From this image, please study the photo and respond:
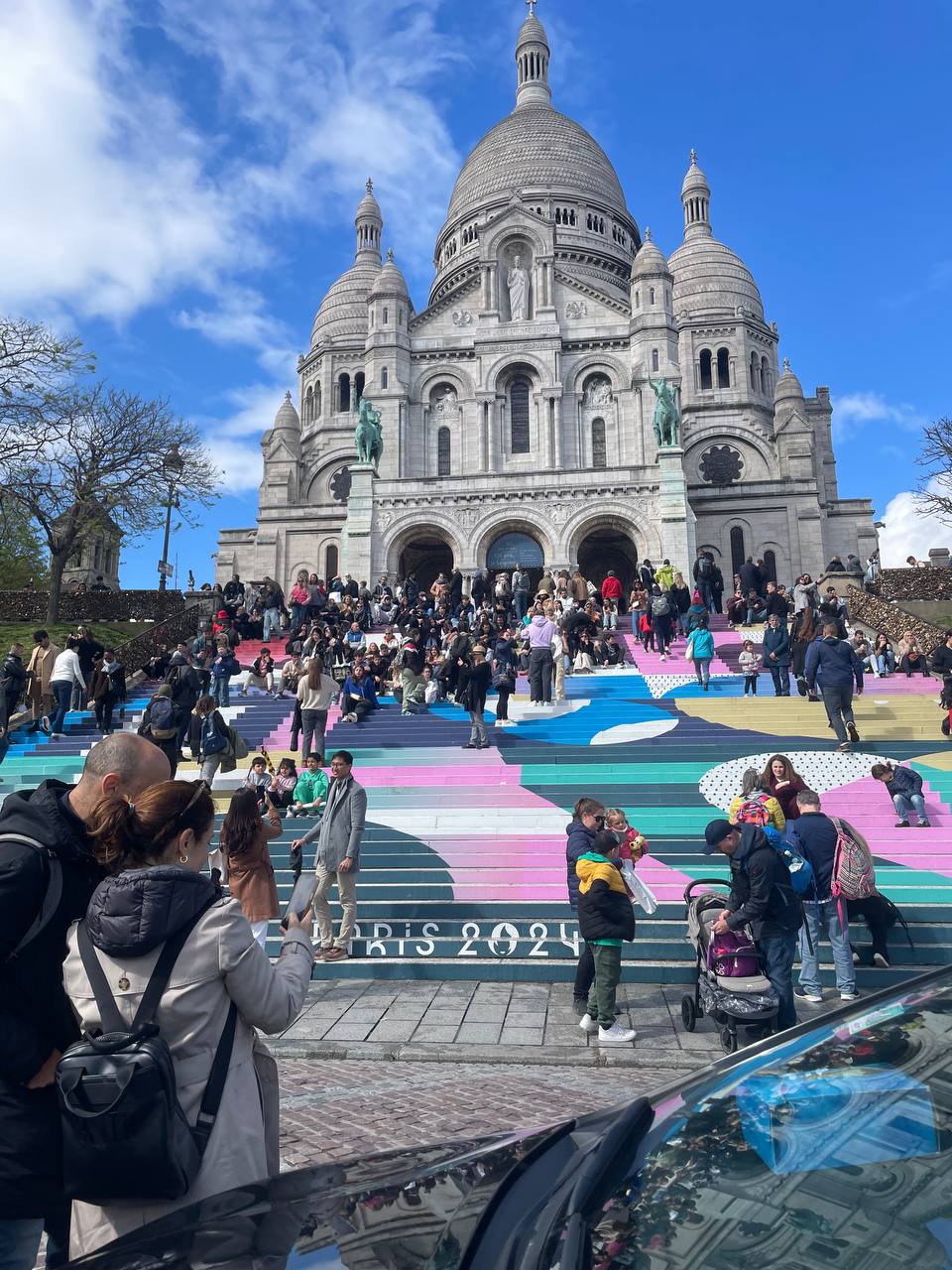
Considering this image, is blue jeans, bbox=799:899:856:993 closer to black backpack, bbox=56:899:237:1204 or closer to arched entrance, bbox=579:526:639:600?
black backpack, bbox=56:899:237:1204

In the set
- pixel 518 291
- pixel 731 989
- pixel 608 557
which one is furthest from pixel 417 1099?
pixel 518 291

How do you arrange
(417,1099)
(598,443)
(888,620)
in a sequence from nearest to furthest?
(417,1099) < (888,620) < (598,443)

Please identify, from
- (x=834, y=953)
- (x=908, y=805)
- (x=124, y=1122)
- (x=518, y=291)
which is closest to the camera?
(x=124, y=1122)

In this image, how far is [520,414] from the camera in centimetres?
3694

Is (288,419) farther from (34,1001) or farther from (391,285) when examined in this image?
(34,1001)

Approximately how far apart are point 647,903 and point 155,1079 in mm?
5859

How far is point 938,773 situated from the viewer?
38.8 ft

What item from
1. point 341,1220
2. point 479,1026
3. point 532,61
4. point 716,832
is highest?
point 532,61

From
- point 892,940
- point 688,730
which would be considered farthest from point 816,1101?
point 688,730

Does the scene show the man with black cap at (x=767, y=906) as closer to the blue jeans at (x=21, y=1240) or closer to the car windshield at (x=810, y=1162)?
the car windshield at (x=810, y=1162)

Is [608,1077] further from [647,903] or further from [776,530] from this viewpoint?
[776,530]

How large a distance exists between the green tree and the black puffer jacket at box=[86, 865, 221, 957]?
27.8 metres

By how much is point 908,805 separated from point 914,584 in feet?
57.0

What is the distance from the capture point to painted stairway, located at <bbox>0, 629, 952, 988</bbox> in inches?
324
